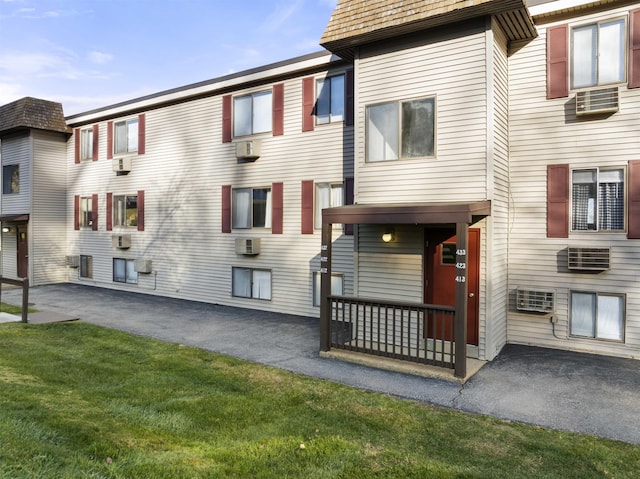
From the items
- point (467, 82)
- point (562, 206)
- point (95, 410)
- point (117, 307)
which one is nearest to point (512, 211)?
point (562, 206)

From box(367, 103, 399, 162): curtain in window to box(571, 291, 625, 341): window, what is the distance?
172 inches

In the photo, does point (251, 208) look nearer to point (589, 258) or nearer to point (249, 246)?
point (249, 246)

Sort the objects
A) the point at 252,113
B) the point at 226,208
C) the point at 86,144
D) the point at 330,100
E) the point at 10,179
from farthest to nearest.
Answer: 1. the point at 10,179
2. the point at 86,144
3. the point at 226,208
4. the point at 252,113
5. the point at 330,100

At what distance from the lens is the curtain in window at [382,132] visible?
27.1 ft

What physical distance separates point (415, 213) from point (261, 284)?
257 inches

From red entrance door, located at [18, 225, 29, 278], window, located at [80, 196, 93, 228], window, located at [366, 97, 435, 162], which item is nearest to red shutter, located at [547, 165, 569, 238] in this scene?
window, located at [366, 97, 435, 162]

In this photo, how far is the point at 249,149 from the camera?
11.9 metres

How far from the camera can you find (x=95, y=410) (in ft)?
15.0

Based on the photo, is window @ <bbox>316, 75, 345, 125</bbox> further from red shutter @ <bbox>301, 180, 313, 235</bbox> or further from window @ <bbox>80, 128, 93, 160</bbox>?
window @ <bbox>80, 128, 93, 160</bbox>

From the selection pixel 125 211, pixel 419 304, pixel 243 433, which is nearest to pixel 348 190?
pixel 419 304

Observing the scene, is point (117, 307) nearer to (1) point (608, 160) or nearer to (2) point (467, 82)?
(2) point (467, 82)

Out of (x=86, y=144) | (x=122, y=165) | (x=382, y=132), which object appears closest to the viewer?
(x=382, y=132)

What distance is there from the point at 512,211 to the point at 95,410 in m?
7.68

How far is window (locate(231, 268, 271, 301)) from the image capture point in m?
12.2
